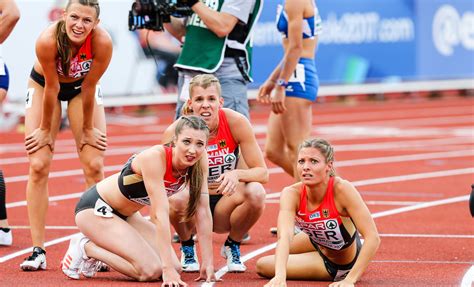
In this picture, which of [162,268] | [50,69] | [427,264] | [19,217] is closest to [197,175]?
[162,268]

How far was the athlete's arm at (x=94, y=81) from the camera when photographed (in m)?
7.42

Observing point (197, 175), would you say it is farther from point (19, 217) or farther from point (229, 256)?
point (19, 217)

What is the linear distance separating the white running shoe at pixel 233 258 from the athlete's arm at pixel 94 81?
3.73 ft

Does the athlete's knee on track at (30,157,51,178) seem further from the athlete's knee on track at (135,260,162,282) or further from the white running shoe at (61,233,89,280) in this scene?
the athlete's knee on track at (135,260,162,282)

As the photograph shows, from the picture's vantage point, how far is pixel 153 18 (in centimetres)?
861

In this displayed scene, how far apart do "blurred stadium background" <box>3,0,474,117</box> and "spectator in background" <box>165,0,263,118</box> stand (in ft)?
34.4

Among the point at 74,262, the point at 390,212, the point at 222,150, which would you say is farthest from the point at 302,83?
the point at 74,262

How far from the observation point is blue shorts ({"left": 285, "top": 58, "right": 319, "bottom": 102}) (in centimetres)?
919

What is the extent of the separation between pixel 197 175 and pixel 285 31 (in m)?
2.82

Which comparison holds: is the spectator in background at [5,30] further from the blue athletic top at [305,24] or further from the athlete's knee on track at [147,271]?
the blue athletic top at [305,24]

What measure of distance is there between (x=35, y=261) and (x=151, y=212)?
98 centimetres

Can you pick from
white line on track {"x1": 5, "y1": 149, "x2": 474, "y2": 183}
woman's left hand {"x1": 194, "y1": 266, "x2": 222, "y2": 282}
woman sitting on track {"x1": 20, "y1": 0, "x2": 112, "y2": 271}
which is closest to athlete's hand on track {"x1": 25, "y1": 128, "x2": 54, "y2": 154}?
woman sitting on track {"x1": 20, "y1": 0, "x2": 112, "y2": 271}

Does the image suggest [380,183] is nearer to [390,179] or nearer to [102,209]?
[390,179]

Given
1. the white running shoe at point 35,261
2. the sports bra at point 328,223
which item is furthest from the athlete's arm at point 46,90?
the sports bra at point 328,223
